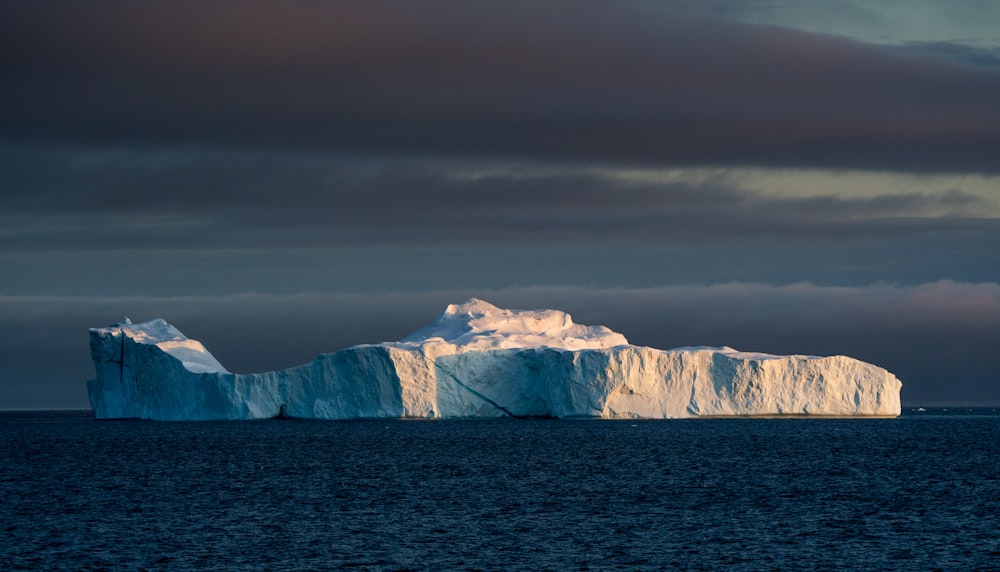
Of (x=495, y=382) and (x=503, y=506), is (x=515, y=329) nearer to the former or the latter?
(x=495, y=382)

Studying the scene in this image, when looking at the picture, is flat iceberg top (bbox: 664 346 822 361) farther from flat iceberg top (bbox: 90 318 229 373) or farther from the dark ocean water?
flat iceberg top (bbox: 90 318 229 373)

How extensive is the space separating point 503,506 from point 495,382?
114 feet

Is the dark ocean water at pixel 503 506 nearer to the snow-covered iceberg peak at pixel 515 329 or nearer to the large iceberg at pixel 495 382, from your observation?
the large iceberg at pixel 495 382

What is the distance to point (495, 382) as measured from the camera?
64312 mm

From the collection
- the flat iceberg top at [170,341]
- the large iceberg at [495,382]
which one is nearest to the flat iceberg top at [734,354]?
the large iceberg at [495,382]

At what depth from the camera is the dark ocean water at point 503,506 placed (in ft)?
72.6

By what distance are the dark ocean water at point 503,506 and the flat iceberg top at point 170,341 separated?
31.7ft

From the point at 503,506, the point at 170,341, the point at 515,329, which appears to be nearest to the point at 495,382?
the point at 515,329

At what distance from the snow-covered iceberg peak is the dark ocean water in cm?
1446

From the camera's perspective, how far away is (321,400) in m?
62.9

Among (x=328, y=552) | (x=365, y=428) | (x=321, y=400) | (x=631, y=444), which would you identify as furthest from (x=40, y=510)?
(x=365, y=428)

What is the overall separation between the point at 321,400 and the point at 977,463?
31.9 metres

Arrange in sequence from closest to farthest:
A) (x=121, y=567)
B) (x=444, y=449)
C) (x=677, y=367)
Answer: (x=121, y=567) < (x=444, y=449) < (x=677, y=367)

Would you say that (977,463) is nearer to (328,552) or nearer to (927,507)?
(927,507)
